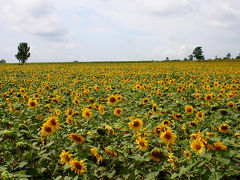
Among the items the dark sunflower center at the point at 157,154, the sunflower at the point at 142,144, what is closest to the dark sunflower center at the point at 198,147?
the dark sunflower center at the point at 157,154

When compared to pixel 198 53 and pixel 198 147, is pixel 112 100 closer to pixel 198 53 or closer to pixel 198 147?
pixel 198 147

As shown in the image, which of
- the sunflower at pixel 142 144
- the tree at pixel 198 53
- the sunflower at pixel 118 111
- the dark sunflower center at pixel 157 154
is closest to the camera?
the dark sunflower center at pixel 157 154

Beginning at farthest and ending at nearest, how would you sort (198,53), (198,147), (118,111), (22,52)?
(198,53) < (22,52) < (118,111) < (198,147)

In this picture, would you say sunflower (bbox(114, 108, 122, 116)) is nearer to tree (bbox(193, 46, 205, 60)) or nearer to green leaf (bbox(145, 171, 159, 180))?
green leaf (bbox(145, 171, 159, 180))

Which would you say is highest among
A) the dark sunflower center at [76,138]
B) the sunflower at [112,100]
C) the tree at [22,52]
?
the tree at [22,52]

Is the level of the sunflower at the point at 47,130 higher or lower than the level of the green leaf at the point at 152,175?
higher

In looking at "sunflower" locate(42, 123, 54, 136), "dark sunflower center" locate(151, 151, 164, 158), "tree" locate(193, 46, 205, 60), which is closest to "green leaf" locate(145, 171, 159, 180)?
"dark sunflower center" locate(151, 151, 164, 158)

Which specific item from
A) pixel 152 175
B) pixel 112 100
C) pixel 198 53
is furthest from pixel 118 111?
pixel 198 53

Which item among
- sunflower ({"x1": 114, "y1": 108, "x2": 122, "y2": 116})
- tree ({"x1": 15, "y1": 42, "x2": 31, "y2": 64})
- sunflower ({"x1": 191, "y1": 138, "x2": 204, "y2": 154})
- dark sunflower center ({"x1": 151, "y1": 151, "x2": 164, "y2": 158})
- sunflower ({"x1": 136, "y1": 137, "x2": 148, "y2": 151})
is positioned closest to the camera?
sunflower ({"x1": 191, "y1": 138, "x2": 204, "y2": 154})

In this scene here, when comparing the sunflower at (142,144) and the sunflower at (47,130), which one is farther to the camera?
the sunflower at (47,130)

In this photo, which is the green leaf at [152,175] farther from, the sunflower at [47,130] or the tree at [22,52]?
the tree at [22,52]

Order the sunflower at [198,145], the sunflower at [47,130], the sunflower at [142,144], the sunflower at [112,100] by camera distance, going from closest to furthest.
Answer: the sunflower at [198,145], the sunflower at [142,144], the sunflower at [47,130], the sunflower at [112,100]

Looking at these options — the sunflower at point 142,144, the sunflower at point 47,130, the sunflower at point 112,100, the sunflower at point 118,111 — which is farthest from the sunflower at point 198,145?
the sunflower at point 112,100

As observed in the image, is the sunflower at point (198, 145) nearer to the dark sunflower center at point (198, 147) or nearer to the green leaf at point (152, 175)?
the dark sunflower center at point (198, 147)
